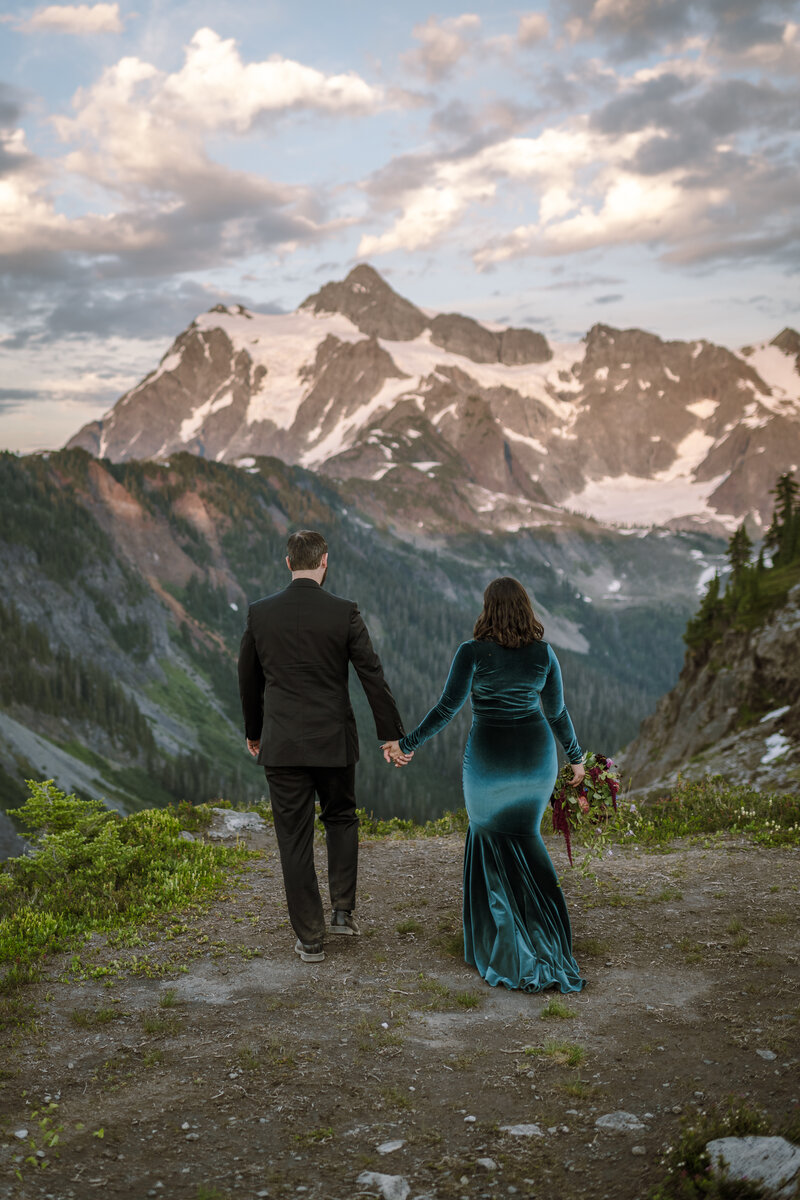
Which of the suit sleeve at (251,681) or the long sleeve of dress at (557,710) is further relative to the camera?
the suit sleeve at (251,681)

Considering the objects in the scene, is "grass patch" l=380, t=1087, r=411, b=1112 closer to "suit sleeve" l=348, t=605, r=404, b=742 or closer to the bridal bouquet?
"suit sleeve" l=348, t=605, r=404, b=742

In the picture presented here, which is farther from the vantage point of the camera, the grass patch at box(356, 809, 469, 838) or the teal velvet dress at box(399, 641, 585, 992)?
the grass patch at box(356, 809, 469, 838)

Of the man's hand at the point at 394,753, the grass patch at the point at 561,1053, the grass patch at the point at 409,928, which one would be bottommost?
the grass patch at the point at 409,928

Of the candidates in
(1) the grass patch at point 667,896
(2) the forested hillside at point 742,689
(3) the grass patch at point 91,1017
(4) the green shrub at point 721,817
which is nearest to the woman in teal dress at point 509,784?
(1) the grass patch at point 667,896

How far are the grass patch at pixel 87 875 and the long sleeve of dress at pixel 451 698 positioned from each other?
4111mm

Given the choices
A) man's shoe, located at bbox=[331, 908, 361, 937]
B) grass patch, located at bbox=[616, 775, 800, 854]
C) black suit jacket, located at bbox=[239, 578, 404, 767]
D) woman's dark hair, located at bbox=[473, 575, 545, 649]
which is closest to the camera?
woman's dark hair, located at bbox=[473, 575, 545, 649]

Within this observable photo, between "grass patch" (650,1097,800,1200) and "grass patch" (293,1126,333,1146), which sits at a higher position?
"grass patch" (650,1097,800,1200)

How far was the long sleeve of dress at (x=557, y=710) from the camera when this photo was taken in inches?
351

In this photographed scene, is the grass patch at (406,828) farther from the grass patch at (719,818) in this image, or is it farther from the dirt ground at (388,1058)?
the dirt ground at (388,1058)

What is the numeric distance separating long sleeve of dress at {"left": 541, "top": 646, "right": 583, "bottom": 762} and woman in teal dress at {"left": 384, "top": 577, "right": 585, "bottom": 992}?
0.5 inches

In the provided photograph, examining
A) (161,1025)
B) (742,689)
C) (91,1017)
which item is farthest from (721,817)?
(742,689)

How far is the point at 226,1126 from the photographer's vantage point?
6.10m

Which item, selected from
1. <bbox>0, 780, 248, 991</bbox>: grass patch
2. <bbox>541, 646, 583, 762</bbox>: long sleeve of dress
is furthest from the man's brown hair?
<bbox>0, 780, 248, 991</bbox>: grass patch

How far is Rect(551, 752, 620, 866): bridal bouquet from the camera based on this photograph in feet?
31.7
